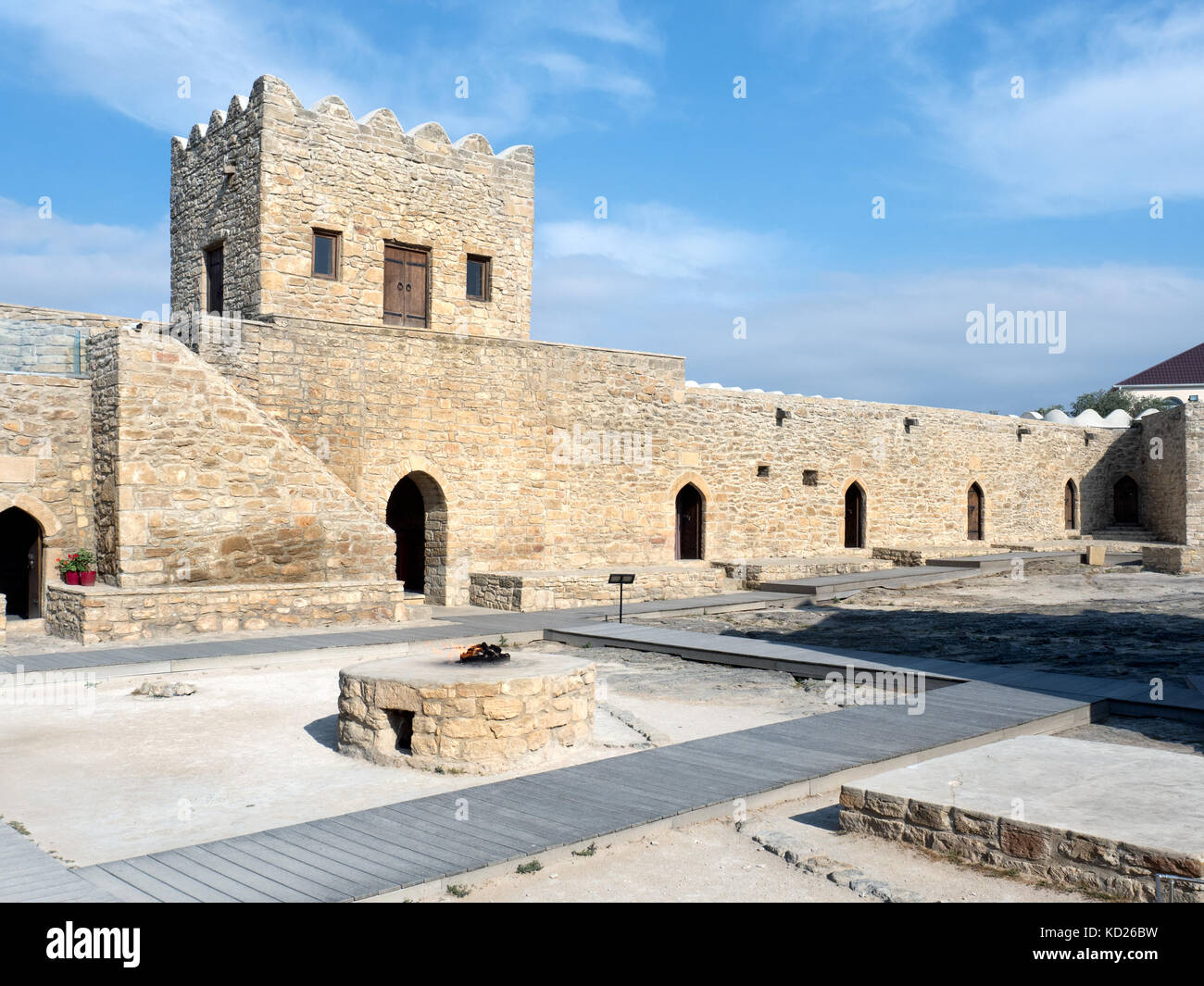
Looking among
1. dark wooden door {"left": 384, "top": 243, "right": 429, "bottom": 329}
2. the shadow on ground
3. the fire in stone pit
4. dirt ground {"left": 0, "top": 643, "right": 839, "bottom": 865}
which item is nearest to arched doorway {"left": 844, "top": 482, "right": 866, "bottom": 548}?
the shadow on ground

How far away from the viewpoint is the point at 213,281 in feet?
55.5

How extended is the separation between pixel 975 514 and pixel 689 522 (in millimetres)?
9368

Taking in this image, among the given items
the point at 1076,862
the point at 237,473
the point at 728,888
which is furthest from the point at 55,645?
the point at 1076,862

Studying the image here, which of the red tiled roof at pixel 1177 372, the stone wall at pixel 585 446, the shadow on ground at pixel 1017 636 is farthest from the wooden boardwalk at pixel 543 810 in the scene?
the red tiled roof at pixel 1177 372

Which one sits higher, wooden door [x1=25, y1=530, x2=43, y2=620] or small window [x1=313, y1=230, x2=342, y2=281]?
small window [x1=313, y1=230, x2=342, y2=281]

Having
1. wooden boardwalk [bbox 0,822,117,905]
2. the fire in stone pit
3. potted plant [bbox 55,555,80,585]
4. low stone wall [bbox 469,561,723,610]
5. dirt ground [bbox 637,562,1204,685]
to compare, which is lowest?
dirt ground [bbox 637,562,1204,685]

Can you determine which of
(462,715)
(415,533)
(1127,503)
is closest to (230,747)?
(462,715)

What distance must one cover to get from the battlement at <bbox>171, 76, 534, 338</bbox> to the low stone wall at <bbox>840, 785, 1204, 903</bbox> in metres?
11.5

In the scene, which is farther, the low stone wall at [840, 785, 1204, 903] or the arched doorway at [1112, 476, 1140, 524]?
the arched doorway at [1112, 476, 1140, 524]

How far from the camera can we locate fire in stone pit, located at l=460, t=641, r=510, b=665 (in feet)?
24.5

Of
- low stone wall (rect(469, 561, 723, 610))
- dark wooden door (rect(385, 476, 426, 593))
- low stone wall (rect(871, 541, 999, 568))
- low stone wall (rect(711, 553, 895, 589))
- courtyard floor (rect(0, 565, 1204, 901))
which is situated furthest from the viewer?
low stone wall (rect(871, 541, 999, 568))

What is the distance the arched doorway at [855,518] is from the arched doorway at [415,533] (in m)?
9.74

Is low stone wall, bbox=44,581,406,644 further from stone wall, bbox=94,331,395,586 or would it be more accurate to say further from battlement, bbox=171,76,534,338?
battlement, bbox=171,76,534,338
